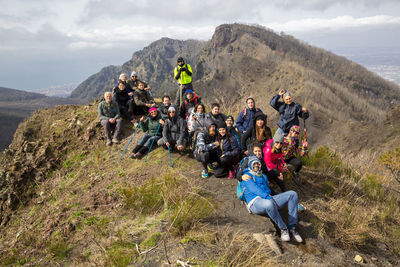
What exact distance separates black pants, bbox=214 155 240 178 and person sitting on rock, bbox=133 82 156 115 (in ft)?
13.3

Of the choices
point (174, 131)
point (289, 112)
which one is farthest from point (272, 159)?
point (174, 131)

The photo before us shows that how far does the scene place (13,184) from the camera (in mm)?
7102

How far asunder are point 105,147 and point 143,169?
96.8 inches

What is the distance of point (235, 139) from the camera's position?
5871 millimetres

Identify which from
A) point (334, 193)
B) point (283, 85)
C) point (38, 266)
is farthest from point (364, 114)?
point (38, 266)

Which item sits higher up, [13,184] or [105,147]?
[105,147]

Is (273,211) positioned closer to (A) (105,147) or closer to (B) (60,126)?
(A) (105,147)

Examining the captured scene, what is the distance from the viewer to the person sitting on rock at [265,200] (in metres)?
3.78

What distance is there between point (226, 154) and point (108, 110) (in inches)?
182

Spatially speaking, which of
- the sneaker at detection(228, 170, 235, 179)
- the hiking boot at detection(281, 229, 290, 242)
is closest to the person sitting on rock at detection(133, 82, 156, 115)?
the sneaker at detection(228, 170, 235, 179)

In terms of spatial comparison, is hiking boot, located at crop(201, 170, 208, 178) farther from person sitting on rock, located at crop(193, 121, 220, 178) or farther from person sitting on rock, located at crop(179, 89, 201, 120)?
person sitting on rock, located at crop(179, 89, 201, 120)

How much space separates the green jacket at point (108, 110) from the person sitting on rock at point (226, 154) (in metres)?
4.10

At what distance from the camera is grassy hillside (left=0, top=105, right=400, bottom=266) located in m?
3.40

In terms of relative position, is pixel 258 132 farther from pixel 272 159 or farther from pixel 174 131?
pixel 174 131
